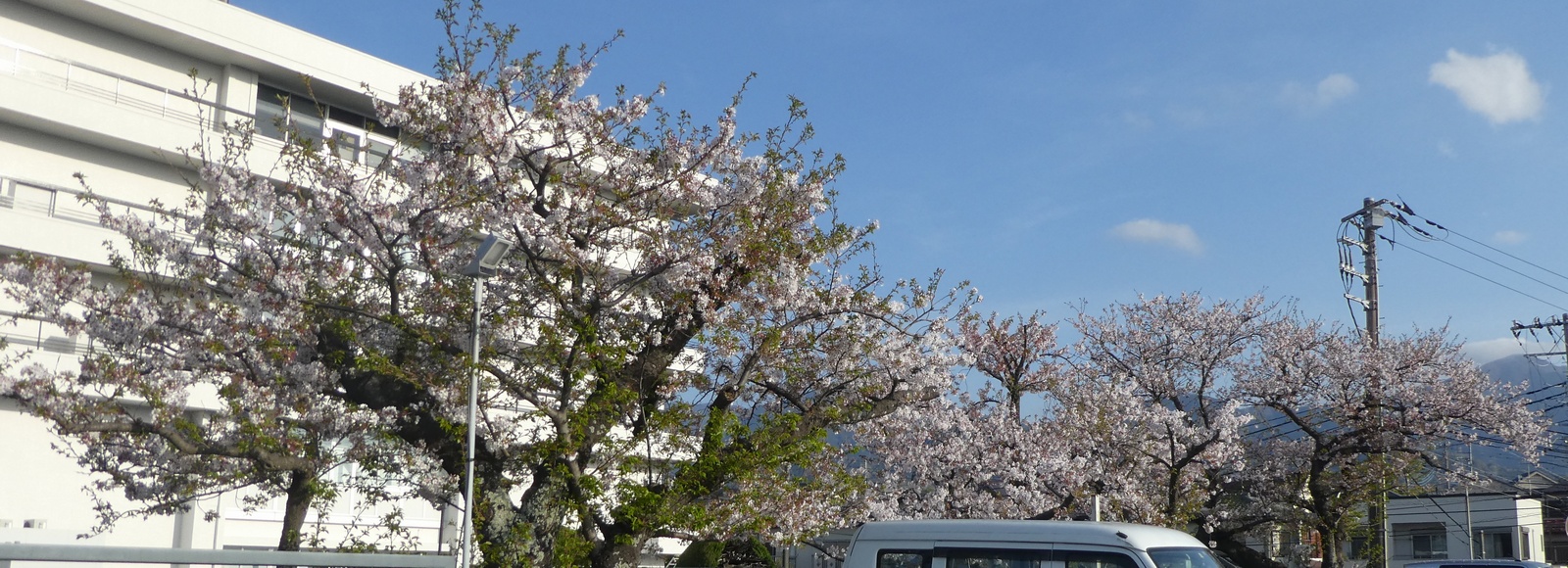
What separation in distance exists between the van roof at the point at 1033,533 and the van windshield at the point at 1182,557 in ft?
0.25

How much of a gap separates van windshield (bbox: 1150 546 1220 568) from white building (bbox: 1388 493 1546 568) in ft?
159

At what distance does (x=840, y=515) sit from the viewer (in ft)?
64.0

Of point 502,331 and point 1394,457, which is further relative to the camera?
point 1394,457

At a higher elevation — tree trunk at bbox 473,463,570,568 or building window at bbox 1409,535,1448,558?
tree trunk at bbox 473,463,570,568

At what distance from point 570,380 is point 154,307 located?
222 inches

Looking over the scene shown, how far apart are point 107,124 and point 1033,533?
2239 cm

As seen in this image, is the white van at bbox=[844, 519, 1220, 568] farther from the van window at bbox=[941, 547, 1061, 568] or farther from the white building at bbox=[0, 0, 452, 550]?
the white building at bbox=[0, 0, 452, 550]

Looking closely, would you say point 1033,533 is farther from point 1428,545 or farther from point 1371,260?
point 1428,545

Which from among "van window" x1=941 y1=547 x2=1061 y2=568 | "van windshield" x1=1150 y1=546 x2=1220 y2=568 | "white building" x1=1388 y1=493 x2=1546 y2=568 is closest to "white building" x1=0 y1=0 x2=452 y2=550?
"van window" x1=941 y1=547 x2=1061 y2=568

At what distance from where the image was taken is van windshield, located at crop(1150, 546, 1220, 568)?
1063 cm

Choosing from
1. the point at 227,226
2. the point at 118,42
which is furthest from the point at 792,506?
the point at 118,42

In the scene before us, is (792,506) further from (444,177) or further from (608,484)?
(444,177)

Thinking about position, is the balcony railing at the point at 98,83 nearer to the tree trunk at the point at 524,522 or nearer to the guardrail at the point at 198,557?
the tree trunk at the point at 524,522

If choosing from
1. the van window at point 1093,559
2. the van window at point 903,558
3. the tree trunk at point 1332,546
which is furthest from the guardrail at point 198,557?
the tree trunk at point 1332,546
